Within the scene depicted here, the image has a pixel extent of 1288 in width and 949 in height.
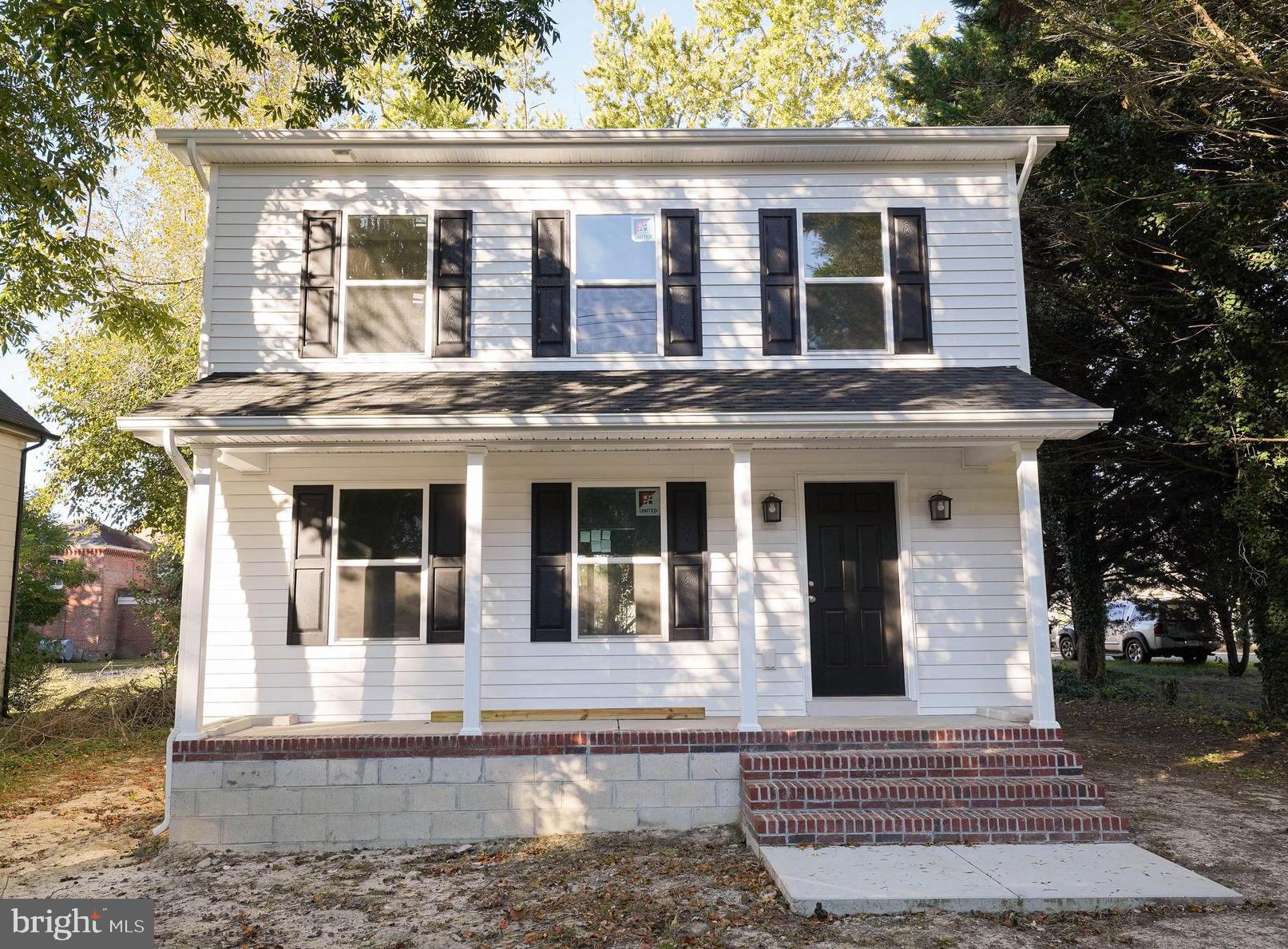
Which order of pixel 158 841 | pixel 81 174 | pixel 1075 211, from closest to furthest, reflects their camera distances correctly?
1. pixel 158 841
2. pixel 81 174
3. pixel 1075 211

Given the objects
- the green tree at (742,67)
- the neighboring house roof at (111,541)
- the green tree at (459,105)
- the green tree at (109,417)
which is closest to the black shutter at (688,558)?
the green tree at (109,417)

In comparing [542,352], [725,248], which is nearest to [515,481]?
[542,352]

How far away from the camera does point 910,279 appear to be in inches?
305

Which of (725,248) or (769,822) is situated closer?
(769,822)

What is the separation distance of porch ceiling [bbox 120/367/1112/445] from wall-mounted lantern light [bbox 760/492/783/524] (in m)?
1.01

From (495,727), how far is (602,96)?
1678 centimetres

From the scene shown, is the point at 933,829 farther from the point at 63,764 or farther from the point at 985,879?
the point at 63,764

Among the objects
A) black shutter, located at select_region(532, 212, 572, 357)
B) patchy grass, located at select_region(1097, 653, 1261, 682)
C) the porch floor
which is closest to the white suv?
patchy grass, located at select_region(1097, 653, 1261, 682)

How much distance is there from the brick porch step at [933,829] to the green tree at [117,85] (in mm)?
7445

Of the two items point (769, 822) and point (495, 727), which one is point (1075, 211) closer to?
point (769, 822)

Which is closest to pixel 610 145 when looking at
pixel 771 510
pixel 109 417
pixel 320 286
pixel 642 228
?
pixel 642 228

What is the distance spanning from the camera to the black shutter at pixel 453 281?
763 cm

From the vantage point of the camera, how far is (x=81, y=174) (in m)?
8.34

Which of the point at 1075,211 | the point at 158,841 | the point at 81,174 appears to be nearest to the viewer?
the point at 158,841
